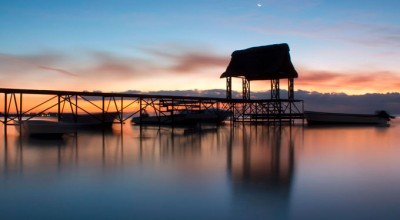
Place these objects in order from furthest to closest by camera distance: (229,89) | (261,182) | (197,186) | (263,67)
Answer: (229,89) < (263,67) < (261,182) < (197,186)

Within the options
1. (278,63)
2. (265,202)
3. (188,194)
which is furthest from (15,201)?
(278,63)

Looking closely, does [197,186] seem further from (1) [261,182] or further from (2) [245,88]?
(2) [245,88]

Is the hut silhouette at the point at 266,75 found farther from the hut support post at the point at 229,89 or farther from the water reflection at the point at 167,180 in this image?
the water reflection at the point at 167,180

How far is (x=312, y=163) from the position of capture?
8992 millimetres

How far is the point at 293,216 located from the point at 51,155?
8.11m

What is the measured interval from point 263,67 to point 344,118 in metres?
10.2

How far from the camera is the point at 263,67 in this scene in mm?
35156

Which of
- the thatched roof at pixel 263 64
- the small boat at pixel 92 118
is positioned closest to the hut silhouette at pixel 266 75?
the thatched roof at pixel 263 64

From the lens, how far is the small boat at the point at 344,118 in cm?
3462

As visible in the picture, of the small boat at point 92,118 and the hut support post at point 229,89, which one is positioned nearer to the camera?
the small boat at point 92,118

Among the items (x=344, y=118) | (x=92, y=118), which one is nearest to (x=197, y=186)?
(x=92, y=118)

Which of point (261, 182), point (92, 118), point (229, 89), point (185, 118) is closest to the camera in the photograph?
point (261, 182)

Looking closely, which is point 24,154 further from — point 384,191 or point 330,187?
point 384,191

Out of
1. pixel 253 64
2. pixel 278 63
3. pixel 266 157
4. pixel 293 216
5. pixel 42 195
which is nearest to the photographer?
pixel 293 216
